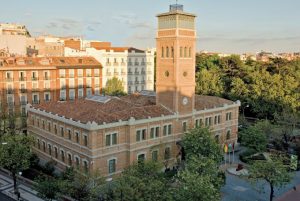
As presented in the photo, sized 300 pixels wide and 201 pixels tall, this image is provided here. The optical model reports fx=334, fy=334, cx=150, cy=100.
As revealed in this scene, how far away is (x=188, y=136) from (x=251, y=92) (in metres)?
42.7

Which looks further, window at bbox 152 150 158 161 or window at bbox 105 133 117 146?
window at bbox 152 150 158 161

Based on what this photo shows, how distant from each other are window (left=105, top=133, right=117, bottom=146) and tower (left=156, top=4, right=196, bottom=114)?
9.59 meters

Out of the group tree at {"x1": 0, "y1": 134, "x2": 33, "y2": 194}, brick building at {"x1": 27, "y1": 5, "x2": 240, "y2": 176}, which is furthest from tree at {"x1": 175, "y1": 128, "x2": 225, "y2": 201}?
tree at {"x1": 0, "y1": 134, "x2": 33, "y2": 194}

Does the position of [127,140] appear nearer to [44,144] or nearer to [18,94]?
[44,144]

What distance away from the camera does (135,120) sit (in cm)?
3944

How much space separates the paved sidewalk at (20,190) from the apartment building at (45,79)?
23.5 meters

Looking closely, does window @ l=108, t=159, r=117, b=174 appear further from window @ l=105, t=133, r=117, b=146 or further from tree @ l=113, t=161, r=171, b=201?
tree @ l=113, t=161, r=171, b=201

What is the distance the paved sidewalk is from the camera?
36191mm

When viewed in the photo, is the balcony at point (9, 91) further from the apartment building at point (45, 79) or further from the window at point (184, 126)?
the window at point (184, 126)

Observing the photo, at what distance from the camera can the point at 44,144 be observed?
46.3m

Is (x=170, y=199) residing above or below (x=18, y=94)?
below

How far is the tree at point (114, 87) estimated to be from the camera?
73.7 m

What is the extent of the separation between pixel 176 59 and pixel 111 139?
13.5m

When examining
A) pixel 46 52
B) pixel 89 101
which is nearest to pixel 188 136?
pixel 89 101
